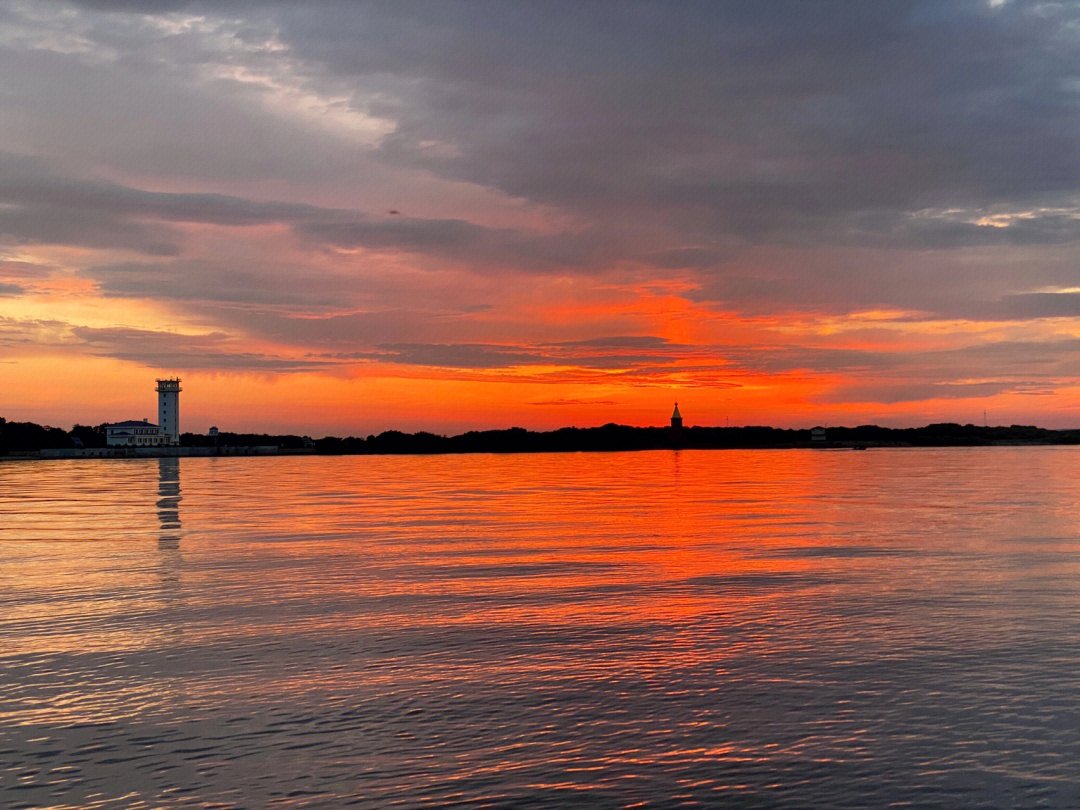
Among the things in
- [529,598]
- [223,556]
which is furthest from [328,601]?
[223,556]

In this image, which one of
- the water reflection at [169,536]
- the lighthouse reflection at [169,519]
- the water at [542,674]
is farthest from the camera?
the lighthouse reflection at [169,519]

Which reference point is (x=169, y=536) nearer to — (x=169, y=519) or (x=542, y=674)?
(x=169, y=519)

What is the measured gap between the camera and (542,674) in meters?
16.9

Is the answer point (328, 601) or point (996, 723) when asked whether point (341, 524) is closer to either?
point (328, 601)

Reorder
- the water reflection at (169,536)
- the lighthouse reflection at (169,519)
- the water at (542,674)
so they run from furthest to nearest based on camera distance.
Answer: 1. the lighthouse reflection at (169,519)
2. the water reflection at (169,536)
3. the water at (542,674)

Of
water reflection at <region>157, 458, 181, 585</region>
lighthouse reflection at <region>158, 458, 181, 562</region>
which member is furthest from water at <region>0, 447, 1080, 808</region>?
lighthouse reflection at <region>158, 458, 181, 562</region>

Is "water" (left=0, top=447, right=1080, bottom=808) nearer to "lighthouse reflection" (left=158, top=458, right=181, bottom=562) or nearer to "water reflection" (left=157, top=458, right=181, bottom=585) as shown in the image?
"water reflection" (left=157, top=458, right=181, bottom=585)

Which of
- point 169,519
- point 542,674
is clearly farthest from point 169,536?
point 542,674

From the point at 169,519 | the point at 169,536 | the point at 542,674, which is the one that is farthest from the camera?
the point at 169,519

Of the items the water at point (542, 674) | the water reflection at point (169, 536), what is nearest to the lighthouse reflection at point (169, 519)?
the water reflection at point (169, 536)

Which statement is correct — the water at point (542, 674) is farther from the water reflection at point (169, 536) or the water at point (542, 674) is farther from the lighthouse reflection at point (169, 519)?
the lighthouse reflection at point (169, 519)

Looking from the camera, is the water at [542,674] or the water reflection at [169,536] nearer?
the water at [542,674]

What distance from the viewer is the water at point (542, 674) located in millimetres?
11984

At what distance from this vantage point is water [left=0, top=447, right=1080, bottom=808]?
11984mm
